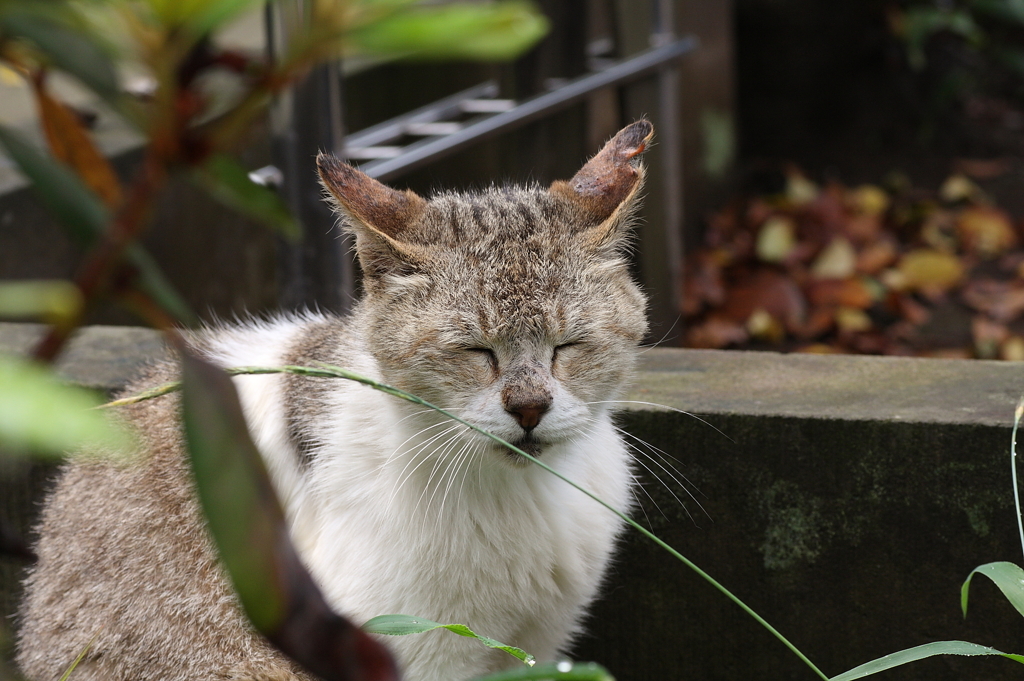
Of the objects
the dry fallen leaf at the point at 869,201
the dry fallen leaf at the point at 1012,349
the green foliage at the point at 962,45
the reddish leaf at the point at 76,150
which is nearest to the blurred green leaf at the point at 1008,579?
the reddish leaf at the point at 76,150

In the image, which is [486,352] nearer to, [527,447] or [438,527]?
[527,447]

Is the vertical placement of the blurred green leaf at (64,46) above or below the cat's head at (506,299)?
above

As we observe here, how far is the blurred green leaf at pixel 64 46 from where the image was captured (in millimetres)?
536

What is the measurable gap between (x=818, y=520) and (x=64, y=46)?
202 centimetres

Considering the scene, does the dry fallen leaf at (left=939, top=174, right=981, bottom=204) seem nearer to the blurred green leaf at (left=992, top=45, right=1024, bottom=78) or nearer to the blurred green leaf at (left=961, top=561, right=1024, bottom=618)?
the blurred green leaf at (left=992, top=45, right=1024, bottom=78)

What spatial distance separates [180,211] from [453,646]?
8.08ft

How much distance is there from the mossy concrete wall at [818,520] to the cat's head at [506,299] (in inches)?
13.9

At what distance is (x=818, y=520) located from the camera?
7.39 feet

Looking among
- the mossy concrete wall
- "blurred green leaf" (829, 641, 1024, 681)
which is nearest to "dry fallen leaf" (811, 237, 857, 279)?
the mossy concrete wall

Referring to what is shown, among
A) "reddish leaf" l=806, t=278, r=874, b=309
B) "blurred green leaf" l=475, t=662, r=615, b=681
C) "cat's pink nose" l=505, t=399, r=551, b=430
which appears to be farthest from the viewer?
"reddish leaf" l=806, t=278, r=874, b=309

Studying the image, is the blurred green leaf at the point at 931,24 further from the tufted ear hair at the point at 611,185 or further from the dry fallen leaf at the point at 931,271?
the tufted ear hair at the point at 611,185

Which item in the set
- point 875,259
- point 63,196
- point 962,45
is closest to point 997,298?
point 875,259

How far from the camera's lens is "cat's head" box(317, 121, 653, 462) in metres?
1.90

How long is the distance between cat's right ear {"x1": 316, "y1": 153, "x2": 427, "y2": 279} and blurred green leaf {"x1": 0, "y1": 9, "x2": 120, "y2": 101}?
4.49 ft
